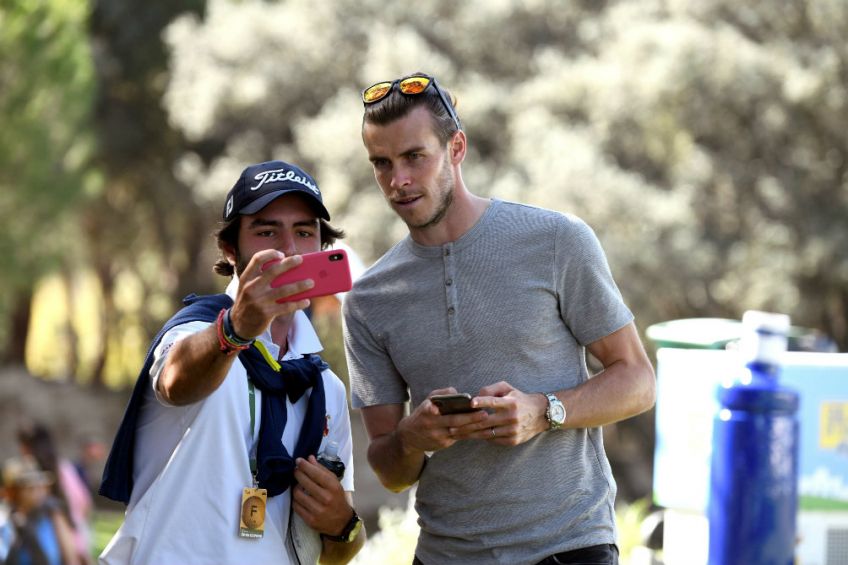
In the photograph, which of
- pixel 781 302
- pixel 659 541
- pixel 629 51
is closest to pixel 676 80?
pixel 629 51

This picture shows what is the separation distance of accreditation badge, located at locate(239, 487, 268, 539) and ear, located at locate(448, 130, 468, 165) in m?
1.14

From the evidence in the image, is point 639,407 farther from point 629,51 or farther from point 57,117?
point 57,117

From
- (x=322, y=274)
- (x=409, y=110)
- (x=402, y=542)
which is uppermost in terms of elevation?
(x=409, y=110)

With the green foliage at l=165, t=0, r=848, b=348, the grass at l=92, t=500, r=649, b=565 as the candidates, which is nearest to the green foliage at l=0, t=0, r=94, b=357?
the green foliage at l=165, t=0, r=848, b=348

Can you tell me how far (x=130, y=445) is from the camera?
3.18 m

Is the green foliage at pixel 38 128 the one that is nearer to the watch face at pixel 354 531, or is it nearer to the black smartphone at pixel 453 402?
the watch face at pixel 354 531

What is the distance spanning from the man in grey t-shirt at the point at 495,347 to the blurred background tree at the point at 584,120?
12956 millimetres

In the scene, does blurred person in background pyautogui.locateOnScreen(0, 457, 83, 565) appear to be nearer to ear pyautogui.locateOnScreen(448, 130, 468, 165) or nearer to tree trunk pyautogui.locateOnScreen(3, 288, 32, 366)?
ear pyautogui.locateOnScreen(448, 130, 468, 165)

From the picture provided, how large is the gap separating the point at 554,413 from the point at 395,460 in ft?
1.74

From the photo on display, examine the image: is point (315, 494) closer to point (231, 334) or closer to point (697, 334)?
point (231, 334)

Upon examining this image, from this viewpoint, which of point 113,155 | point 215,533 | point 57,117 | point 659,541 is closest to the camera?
point 215,533

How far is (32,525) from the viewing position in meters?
8.66

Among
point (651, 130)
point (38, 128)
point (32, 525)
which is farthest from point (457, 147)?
point (38, 128)

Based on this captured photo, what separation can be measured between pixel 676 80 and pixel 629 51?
2.78 ft
